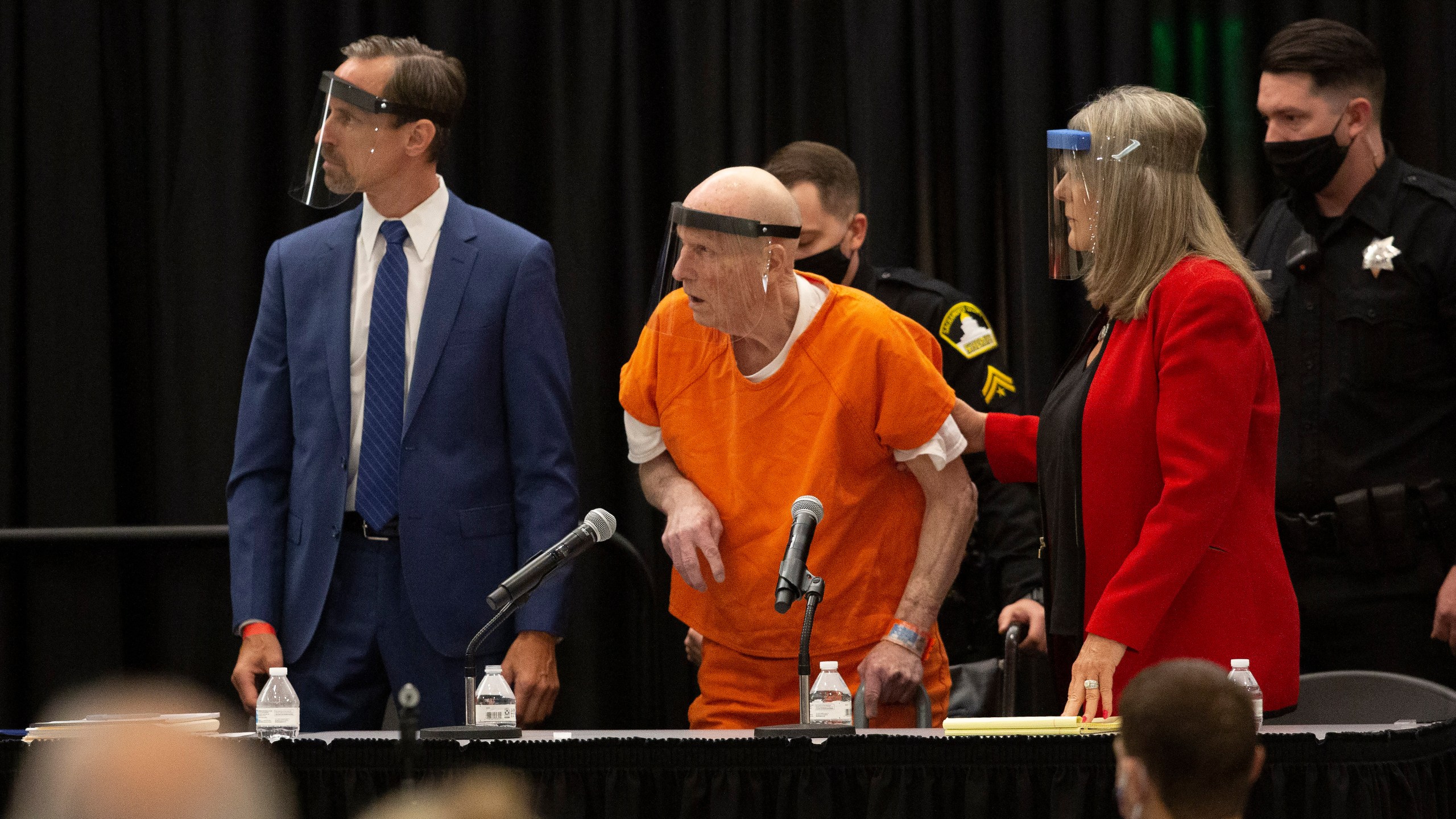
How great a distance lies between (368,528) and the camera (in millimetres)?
3424

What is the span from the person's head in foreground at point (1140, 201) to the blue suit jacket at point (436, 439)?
3.94 ft

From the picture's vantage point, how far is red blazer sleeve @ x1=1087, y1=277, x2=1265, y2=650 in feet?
8.99

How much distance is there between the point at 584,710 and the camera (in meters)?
4.67

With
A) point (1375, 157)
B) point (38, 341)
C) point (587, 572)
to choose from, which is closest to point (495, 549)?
point (587, 572)

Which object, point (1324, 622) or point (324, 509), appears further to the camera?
point (1324, 622)

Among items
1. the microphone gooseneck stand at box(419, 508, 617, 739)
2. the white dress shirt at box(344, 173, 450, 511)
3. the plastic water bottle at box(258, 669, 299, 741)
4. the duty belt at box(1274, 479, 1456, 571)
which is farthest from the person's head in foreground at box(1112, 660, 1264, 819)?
the duty belt at box(1274, 479, 1456, 571)

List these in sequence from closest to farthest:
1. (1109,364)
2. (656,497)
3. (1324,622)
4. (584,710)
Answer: (1109,364) < (656,497) < (1324,622) < (584,710)

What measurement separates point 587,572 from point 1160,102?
93.4 inches

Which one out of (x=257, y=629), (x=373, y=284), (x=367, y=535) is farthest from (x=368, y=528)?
(x=373, y=284)

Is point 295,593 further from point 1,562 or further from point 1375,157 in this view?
point 1375,157

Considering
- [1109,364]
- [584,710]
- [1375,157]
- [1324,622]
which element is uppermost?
[1375,157]

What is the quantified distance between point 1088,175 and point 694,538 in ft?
3.32

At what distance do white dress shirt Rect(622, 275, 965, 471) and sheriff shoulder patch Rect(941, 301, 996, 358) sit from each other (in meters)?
0.79

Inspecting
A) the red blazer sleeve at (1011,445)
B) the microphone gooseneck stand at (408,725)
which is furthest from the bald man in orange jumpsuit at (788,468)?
the microphone gooseneck stand at (408,725)
